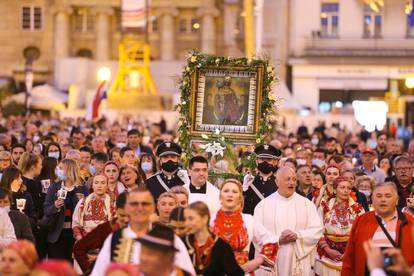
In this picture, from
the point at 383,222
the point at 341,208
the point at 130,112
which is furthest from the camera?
the point at 130,112

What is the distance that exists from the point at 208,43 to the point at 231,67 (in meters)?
46.3

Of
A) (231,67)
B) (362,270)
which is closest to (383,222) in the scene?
(362,270)

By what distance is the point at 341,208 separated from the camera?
44.3 ft

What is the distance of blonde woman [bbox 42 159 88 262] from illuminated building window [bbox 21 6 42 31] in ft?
169

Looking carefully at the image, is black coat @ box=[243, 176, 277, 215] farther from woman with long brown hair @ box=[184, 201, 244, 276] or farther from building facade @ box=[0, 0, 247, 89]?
building facade @ box=[0, 0, 247, 89]

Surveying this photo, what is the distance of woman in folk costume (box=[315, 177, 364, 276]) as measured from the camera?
13352 mm

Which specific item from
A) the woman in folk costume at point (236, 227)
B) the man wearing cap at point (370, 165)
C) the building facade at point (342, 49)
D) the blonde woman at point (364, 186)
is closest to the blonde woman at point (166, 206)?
the woman in folk costume at point (236, 227)

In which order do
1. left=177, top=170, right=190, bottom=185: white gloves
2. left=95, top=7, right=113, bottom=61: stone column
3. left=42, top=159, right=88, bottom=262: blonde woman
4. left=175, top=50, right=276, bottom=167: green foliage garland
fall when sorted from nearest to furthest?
left=42, top=159, right=88, bottom=262: blonde woman, left=177, top=170, right=190, bottom=185: white gloves, left=175, top=50, right=276, bottom=167: green foliage garland, left=95, top=7, right=113, bottom=61: stone column

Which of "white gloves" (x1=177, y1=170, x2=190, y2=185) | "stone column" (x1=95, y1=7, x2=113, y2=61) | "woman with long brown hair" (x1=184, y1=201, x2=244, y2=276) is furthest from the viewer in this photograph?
"stone column" (x1=95, y1=7, x2=113, y2=61)

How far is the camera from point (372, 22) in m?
59.1

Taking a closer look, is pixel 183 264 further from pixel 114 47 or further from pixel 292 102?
pixel 114 47

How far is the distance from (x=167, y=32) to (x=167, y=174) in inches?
1974

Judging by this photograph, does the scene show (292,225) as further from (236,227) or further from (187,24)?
(187,24)

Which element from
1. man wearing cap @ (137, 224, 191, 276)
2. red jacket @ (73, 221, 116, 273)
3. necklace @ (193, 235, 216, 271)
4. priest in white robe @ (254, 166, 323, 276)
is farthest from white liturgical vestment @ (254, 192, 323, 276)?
man wearing cap @ (137, 224, 191, 276)
